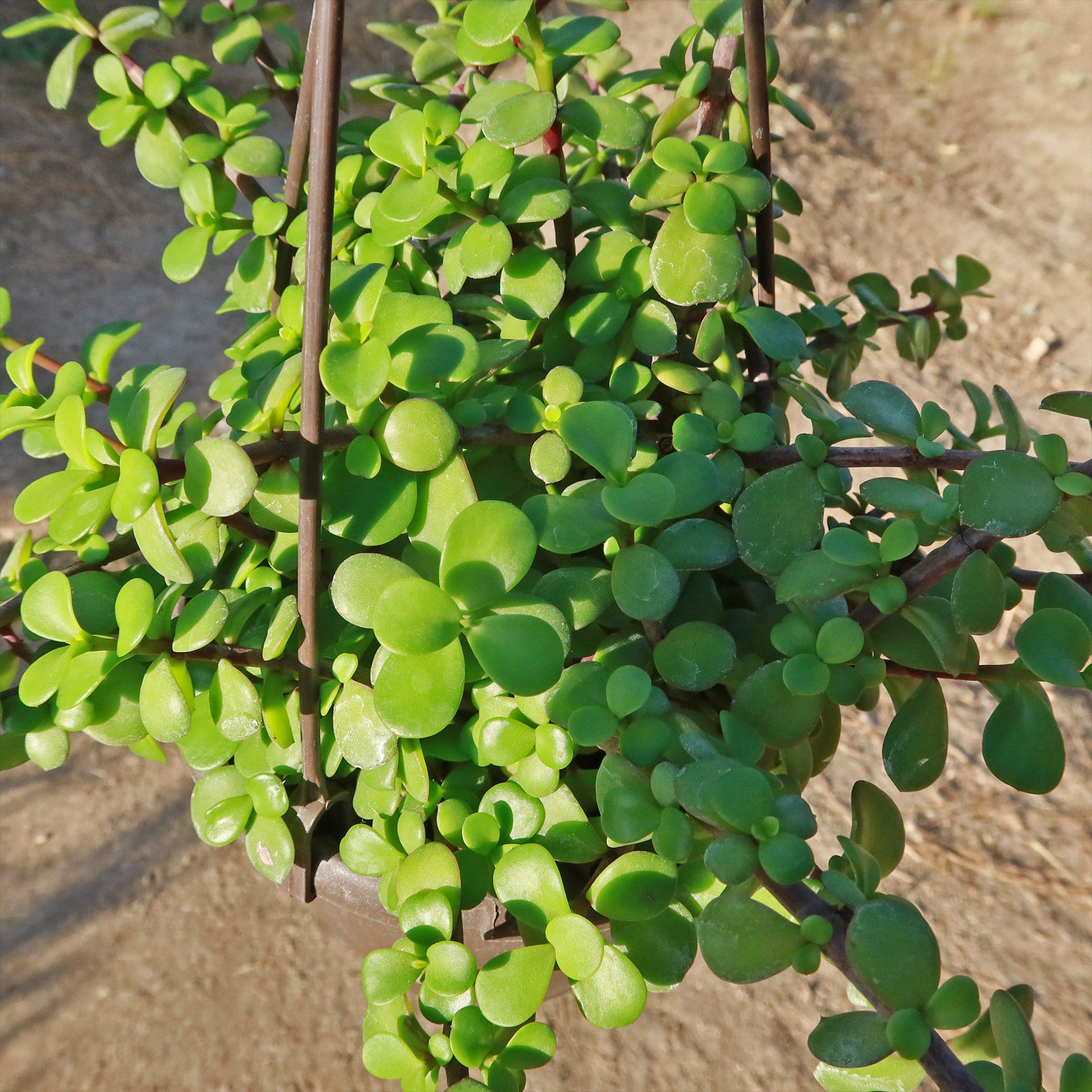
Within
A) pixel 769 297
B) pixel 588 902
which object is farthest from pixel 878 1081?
pixel 769 297

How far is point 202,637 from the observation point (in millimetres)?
488

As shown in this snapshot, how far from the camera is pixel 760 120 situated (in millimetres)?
554

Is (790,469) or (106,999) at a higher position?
(790,469)

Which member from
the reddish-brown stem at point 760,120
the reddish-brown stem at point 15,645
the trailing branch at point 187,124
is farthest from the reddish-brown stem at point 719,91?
the reddish-brown stem at point 15,645

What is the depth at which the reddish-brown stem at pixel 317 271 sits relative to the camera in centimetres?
41

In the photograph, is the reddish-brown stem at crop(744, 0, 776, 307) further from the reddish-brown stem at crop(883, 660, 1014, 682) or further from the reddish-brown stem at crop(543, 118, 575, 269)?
the reddish-brown stem at crop(883, 660, 1014, 682)

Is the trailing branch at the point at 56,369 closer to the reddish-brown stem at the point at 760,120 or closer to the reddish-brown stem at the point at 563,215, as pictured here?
the reddish-brown stem at the point at 563,215

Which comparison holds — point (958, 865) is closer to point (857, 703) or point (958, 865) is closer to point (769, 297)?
point (857, 703)

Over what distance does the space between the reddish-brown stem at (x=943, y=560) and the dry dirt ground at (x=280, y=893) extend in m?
0.37

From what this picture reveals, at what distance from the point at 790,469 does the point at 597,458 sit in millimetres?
111

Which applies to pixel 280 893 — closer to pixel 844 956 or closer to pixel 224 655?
pixel 224 655

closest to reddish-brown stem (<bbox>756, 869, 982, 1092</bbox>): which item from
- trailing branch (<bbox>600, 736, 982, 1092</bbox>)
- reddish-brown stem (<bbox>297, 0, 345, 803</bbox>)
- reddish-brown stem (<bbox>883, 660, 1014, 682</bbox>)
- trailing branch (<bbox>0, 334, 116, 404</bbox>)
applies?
trailing branch (<bbox>600, 736, 982, 1092</bbox>)

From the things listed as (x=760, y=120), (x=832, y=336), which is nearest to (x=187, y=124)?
(x=760, y=120)

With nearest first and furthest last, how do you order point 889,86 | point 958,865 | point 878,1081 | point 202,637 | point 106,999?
point 878,1081 < point 202,637 < point 106,999 < point 958,865 < point 889,86
